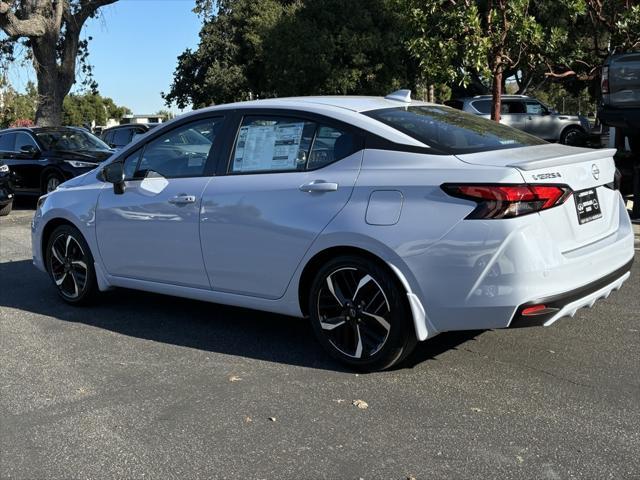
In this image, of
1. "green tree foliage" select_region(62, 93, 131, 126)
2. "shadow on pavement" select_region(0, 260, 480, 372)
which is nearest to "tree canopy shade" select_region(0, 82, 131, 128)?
"green tree foliage" select_region(62, 93, 131, 126)

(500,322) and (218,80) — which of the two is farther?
(218,80)

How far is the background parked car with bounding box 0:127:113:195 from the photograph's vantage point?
13664 mm

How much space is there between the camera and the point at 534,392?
13.0 feet

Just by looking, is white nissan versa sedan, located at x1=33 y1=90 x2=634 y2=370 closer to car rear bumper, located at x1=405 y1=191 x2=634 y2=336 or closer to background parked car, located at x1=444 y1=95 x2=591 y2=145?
car rear bumper, located at x1=405 y1=191 x2=634 y2=336

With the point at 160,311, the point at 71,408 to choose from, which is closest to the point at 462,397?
the point at 71,408

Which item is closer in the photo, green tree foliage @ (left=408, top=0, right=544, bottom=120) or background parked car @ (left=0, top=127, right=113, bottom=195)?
green tree foliage @ (left=408, top=0, right=544, bottom=120)

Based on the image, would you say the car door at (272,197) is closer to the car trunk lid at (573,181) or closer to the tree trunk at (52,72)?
the car trunk lid at (573,181)

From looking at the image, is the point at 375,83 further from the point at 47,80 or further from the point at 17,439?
the point at 17,439

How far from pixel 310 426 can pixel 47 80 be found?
20058 mm

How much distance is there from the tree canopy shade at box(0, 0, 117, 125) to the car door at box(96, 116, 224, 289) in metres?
15.7

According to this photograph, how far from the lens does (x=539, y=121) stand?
22344 mm

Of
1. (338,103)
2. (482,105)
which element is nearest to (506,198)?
(338,103)

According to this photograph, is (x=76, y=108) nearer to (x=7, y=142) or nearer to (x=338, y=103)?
(x=7, y=142)

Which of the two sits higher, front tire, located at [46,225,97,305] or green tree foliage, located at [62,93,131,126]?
green tree foliage, located at [62,93,131,126]
